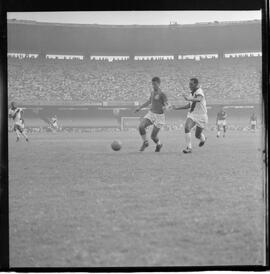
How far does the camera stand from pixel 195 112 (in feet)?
18.6

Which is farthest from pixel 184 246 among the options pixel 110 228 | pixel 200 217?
pixel 110 228

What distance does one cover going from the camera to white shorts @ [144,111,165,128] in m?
5.63

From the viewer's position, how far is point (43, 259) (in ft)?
16.4

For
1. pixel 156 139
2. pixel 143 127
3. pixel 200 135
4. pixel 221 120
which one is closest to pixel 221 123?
pixel 221 120

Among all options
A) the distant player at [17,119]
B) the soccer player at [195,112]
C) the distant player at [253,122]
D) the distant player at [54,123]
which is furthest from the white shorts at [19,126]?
the distant player at [253,122]

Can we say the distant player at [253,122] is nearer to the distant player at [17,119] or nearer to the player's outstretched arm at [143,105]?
the player's outstretched arm at [143,105]

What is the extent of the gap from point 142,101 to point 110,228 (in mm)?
1367

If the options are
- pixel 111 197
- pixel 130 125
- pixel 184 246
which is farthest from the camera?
pixel 130 125

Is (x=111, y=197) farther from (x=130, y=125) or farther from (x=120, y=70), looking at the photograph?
(x=120, y=70)

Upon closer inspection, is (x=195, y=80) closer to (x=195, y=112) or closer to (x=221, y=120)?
(x=195, y=112)

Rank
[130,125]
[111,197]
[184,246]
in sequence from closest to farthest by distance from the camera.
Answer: [184,246]
[111,197]
[130,125]

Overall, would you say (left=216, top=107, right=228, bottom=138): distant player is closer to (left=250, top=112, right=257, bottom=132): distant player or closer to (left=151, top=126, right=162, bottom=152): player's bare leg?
(left=250, top=112, right=257, bottom=132): distant player

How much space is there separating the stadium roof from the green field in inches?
34.4

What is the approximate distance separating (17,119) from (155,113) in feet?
4.53
